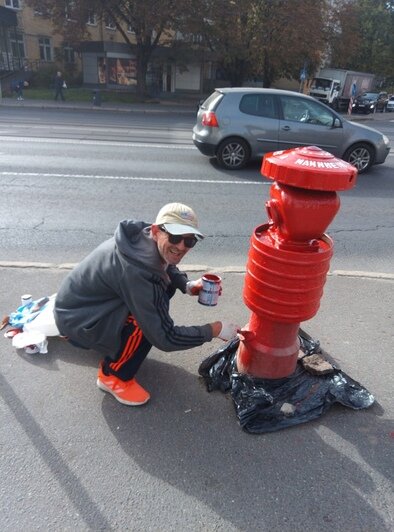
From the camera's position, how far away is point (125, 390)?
2555 mm

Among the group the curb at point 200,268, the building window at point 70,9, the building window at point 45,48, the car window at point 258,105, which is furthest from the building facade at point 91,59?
the curb at point 200,268

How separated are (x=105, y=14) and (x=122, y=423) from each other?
29.1 m

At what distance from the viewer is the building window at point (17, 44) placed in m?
34.2

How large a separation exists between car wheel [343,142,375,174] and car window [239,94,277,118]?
1826mm

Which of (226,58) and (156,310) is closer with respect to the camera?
(156,310)

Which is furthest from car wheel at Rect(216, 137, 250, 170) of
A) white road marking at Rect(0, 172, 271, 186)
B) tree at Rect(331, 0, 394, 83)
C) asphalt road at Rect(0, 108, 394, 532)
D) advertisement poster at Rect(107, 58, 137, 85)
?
tree at Rect(331, 0, 394, 83)

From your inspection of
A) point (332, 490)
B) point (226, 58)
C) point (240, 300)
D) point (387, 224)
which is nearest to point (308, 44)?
point (226, 58)

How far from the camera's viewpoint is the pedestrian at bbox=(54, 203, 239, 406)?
221 centimetres

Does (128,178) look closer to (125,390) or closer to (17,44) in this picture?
(125,390)

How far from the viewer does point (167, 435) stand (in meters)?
2.34

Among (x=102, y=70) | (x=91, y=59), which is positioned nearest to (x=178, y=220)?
(x=102, y=70)

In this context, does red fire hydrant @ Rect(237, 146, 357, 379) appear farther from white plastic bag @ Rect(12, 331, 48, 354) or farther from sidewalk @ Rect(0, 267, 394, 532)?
white plastic bag @ Rect(12, 331, 48, 354)

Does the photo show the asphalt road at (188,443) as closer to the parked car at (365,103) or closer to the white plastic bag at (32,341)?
the white plastic bag at (32,341)

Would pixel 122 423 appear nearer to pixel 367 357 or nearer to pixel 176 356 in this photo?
pixel 176 356
